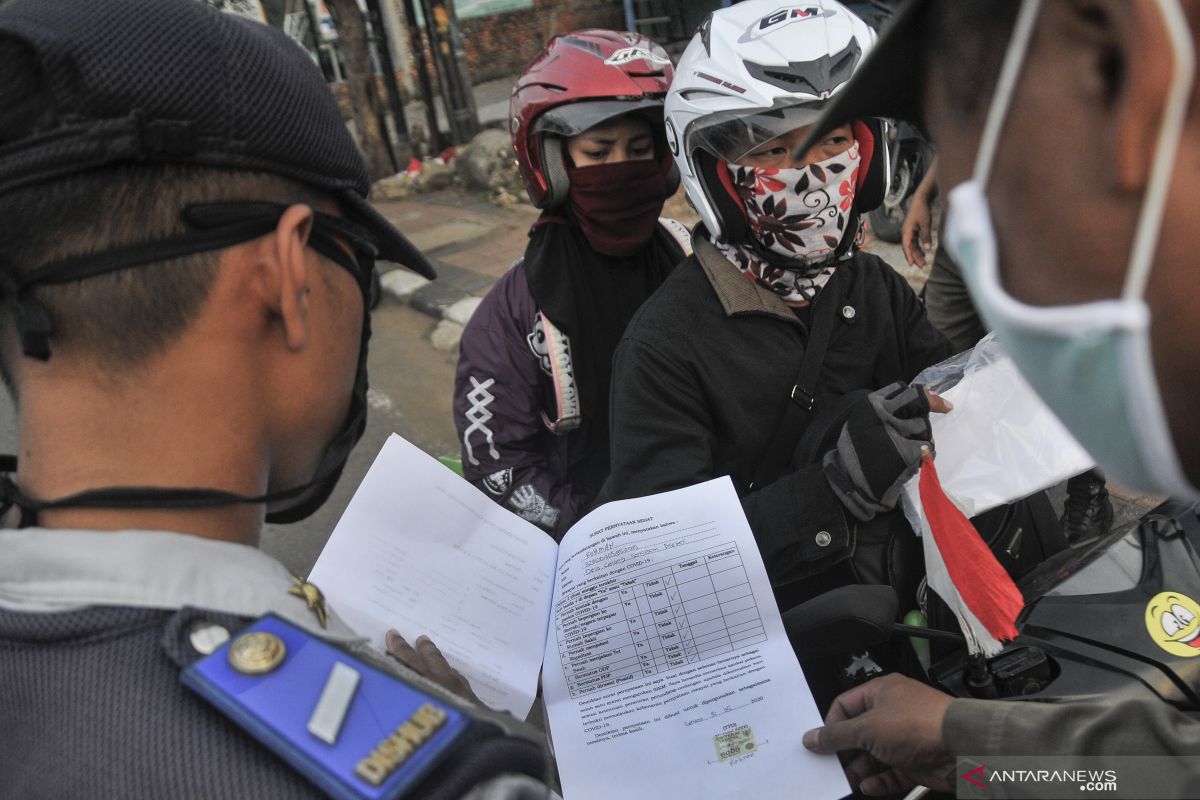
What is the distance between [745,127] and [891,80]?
996 mm

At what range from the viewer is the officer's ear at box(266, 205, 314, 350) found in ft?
3.13

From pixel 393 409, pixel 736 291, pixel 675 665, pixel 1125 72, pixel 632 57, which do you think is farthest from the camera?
pixel 393 409

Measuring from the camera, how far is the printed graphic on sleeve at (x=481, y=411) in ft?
7.76

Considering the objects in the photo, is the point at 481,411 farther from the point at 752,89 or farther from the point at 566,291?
the point at 752,89

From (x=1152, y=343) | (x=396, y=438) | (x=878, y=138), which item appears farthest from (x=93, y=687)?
(x=878, y=138)

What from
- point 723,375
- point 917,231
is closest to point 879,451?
point 723,375

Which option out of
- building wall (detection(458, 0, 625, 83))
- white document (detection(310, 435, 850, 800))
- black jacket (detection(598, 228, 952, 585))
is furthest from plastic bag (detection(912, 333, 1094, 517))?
building wall (detection(458, 0, 625, 83))

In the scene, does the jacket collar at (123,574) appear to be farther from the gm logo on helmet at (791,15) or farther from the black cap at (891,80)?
the gm logo on helmet at (791,15)

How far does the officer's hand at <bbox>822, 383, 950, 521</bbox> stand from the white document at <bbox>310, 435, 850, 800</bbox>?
0.91 ft

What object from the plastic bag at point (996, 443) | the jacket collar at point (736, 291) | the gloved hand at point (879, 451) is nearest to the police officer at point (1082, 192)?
the gloved hand at point (879, 451)

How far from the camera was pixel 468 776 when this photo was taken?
2.49 feet

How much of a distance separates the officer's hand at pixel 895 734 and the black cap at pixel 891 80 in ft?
3.01

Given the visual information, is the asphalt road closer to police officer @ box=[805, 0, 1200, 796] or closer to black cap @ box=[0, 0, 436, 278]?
black cap @ box=[0, 0, 436, 278]

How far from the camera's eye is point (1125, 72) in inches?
24.3
